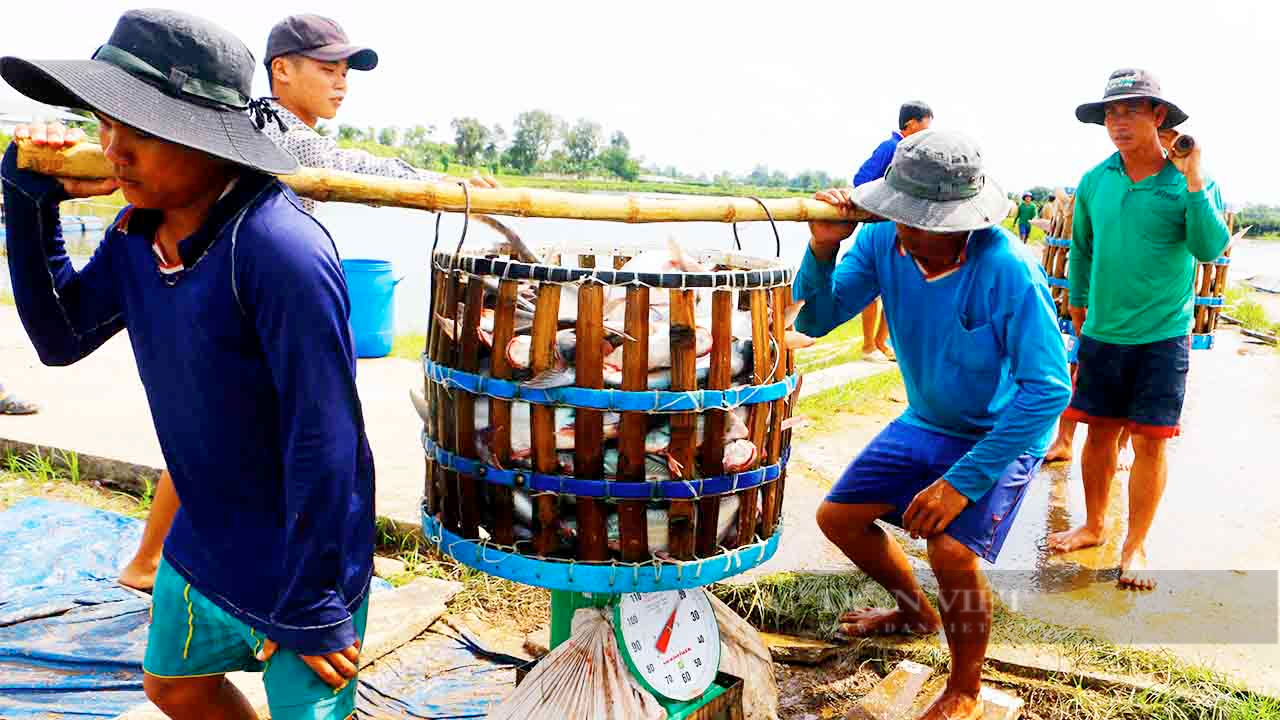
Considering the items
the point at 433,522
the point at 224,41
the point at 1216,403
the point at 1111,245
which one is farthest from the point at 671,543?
the point at 1216,403

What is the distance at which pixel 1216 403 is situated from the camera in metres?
8.41

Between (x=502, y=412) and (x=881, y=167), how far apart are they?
194 inches

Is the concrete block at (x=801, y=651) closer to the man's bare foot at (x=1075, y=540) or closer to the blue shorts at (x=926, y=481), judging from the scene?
the blue shorts at (x=926, y=481)

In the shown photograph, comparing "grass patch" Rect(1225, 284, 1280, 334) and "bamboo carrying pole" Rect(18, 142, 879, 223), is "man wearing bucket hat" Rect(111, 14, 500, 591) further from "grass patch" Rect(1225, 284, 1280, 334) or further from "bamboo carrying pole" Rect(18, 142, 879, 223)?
"grass patch" Rect(1225, 284, 1280, 334)

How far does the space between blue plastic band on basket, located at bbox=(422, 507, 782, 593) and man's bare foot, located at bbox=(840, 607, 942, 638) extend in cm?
145

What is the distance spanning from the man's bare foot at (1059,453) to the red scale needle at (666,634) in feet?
13.4

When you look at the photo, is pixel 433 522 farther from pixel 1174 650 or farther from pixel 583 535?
pixel 1174 650

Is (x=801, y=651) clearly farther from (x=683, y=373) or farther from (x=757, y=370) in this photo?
(x=683, y=373)

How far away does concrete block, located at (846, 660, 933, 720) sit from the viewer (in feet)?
10.9

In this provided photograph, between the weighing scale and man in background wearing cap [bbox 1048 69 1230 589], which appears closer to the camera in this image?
the weighing scale

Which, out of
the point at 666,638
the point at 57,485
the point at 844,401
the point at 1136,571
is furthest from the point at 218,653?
the point at 844,401

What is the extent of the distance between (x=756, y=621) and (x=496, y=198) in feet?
7.36

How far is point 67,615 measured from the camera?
3.88 m

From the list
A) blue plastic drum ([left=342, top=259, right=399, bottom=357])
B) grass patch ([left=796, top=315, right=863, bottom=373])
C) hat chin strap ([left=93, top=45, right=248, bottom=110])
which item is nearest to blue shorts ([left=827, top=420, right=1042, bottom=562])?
hat chin strap ([left=93, top=45, right=248, bottom=110])
